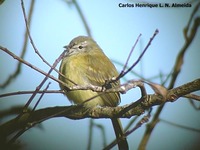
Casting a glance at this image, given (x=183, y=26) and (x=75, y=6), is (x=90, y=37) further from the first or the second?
(x=183, y=26)

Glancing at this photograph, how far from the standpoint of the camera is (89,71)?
1.58 m

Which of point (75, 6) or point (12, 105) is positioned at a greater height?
point (75, 6)

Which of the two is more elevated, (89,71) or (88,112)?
(89,71)

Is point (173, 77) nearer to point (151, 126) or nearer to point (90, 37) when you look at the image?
point (151, 126)

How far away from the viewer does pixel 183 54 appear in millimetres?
1555

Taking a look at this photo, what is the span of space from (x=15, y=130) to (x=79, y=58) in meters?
0.51

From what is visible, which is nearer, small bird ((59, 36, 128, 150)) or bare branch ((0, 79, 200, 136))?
bare branch ((0, 79, 200, 136))

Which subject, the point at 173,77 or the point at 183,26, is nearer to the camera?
the point at 173,77

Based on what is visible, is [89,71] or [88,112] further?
[89,71]

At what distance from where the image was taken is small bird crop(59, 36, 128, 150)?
1.52 meters

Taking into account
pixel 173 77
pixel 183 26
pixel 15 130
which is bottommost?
pixel 15 130

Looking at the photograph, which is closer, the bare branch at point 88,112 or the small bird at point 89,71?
the bare branch at point 88,112

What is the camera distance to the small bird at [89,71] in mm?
1524

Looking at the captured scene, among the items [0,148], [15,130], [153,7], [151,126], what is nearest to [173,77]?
[151,126]
